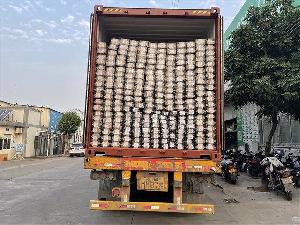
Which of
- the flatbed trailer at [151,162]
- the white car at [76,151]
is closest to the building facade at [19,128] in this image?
the white car at [76,151]

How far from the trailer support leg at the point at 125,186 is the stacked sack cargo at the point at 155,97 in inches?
20.9

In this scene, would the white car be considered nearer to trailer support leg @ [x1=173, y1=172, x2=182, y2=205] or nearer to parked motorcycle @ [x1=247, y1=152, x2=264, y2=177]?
parked motorcycle @ [x1=247, y1=152, x2=264, y2=177]

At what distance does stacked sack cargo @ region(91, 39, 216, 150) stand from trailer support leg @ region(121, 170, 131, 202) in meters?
0.53

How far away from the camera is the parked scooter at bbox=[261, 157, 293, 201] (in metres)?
9.83

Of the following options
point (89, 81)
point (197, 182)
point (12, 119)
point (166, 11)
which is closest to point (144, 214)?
point (197, 182)

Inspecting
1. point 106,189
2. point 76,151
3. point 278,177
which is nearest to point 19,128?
point 76,151

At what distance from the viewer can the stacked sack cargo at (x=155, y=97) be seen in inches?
277

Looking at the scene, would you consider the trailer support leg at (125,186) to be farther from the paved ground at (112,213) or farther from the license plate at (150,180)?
the paved ground at (112,213)

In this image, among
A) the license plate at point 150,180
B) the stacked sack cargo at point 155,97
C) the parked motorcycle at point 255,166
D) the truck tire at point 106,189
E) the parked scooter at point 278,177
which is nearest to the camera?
the license plate at point 150,180

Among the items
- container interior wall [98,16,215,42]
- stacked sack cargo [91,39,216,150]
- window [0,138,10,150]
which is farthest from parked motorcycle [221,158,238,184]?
window [0,138,10,150]

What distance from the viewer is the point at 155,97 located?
7277 millimetres

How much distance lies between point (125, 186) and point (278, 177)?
5.28 m

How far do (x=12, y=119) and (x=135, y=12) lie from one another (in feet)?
100

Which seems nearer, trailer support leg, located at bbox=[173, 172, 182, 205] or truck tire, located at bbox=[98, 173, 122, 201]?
trailer support leg, located at bbox=[173, 172, 182, 205]
